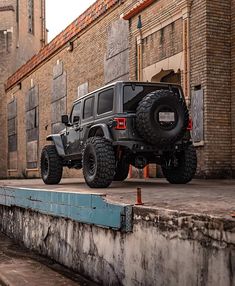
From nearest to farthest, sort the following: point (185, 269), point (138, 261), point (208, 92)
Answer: point (185, 269) → point (138, 261) → point (208, 92)

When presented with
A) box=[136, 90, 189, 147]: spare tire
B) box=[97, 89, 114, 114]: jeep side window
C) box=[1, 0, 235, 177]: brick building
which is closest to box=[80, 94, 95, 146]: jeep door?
box=[97, 89, 114, 114]: jeep side window

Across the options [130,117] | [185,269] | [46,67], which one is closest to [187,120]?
[130,117]

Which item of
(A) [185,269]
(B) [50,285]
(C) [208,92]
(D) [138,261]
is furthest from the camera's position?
(C) [208,92]

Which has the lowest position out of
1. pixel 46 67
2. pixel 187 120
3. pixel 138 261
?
pixel 138 261

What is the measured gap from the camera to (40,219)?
8.09 metres

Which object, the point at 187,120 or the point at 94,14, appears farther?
the point at 94,14

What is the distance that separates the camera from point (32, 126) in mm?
26484

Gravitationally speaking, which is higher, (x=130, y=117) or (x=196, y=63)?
(x=196, y=63)

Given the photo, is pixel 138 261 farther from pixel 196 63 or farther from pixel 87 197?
pixel 196 63

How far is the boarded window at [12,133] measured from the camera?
1184 inches

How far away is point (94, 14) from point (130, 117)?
36.7ft

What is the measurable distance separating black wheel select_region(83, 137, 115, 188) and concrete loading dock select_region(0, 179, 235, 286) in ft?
3.25

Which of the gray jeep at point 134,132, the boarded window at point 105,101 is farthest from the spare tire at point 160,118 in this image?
the boarded window at point 105,101

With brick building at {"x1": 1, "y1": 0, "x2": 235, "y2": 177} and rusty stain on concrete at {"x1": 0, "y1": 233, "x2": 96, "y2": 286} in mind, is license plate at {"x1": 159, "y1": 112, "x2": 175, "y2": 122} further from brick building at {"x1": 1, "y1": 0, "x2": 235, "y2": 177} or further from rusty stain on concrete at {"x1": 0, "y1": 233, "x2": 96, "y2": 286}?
brick building at {"x1": 1, "y1": 0, "x2": 235, "y2": 177}
